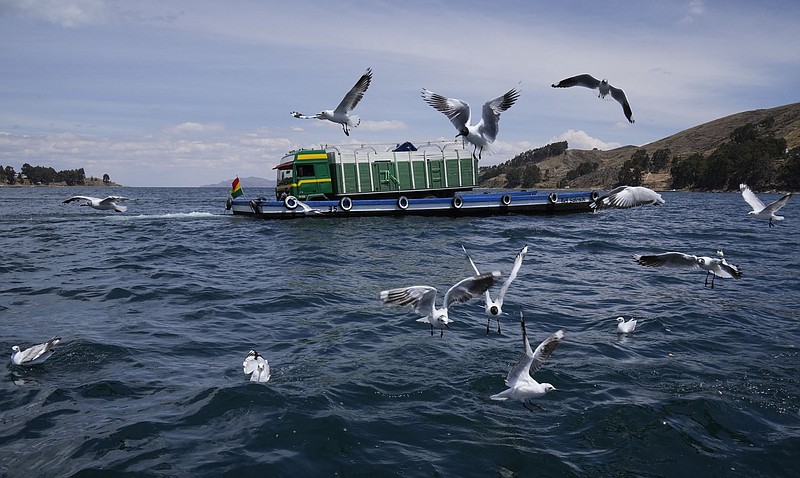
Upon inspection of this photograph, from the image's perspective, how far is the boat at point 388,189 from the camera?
115 feet

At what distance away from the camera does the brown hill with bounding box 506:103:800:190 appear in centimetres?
12488

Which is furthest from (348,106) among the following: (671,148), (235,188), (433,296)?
(671,148)

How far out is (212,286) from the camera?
15836mm

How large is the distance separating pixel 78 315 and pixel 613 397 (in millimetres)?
10814

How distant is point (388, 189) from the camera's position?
1503 inches

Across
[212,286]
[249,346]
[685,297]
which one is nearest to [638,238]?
[685,297]

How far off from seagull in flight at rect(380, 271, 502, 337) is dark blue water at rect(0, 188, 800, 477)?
0.95 m

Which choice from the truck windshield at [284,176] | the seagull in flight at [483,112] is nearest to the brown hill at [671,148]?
the truck windshield at [284,176]

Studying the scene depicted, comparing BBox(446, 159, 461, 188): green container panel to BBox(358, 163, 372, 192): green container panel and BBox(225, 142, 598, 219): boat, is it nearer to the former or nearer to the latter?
BBox(225, 142, 598, 219): boat

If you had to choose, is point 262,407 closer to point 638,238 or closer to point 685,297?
point 685,297

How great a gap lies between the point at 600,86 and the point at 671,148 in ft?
523

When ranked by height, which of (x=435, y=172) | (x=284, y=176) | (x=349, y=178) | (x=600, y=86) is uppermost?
(x=600, y=86)

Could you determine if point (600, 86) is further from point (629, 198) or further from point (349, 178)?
point (349, 178)

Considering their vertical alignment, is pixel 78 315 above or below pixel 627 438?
above
